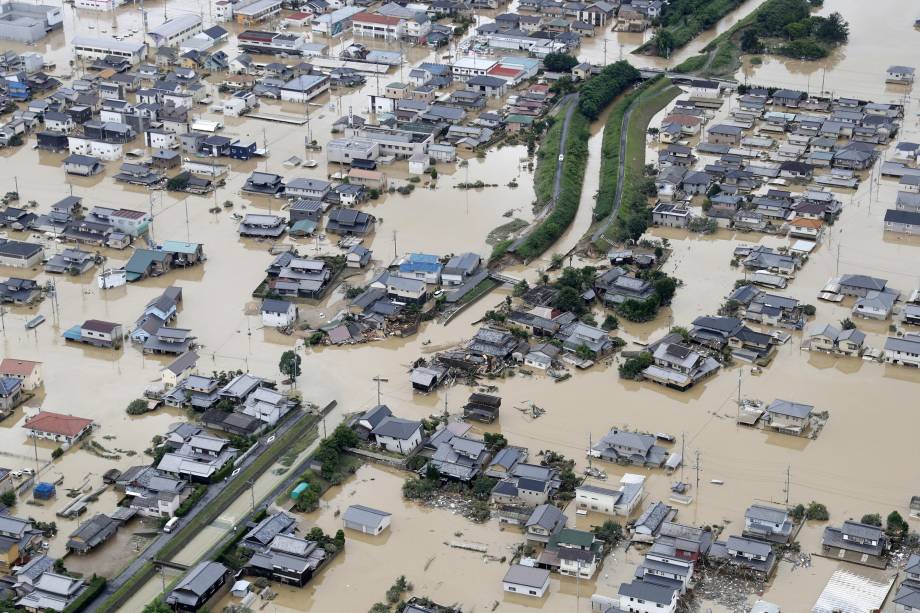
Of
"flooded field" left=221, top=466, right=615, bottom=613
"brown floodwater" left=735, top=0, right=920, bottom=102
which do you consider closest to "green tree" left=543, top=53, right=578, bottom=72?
"brown floodwater" left=735, top=0, right=920, bottom=102

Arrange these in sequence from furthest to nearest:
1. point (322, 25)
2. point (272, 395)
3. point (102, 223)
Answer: point (322, 25) → point (102, 223) → point (272, 395)

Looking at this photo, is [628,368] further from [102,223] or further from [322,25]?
[322,25]

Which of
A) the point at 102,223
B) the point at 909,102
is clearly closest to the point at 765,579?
the point at 102,223

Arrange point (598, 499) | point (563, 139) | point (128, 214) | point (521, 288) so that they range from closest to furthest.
Result: point (598, 499), point (521, 288), point (128, 214), point (563, 139)

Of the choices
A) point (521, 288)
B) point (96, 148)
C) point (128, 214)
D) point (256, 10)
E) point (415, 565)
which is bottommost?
point (415, 565)

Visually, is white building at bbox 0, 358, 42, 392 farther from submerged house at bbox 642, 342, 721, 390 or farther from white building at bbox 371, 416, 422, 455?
submerged house at bbox 642, 342, 721, 390

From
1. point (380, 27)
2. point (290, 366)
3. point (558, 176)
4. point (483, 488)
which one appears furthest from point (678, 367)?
point (380, 27)

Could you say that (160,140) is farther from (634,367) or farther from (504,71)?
(634,367)
